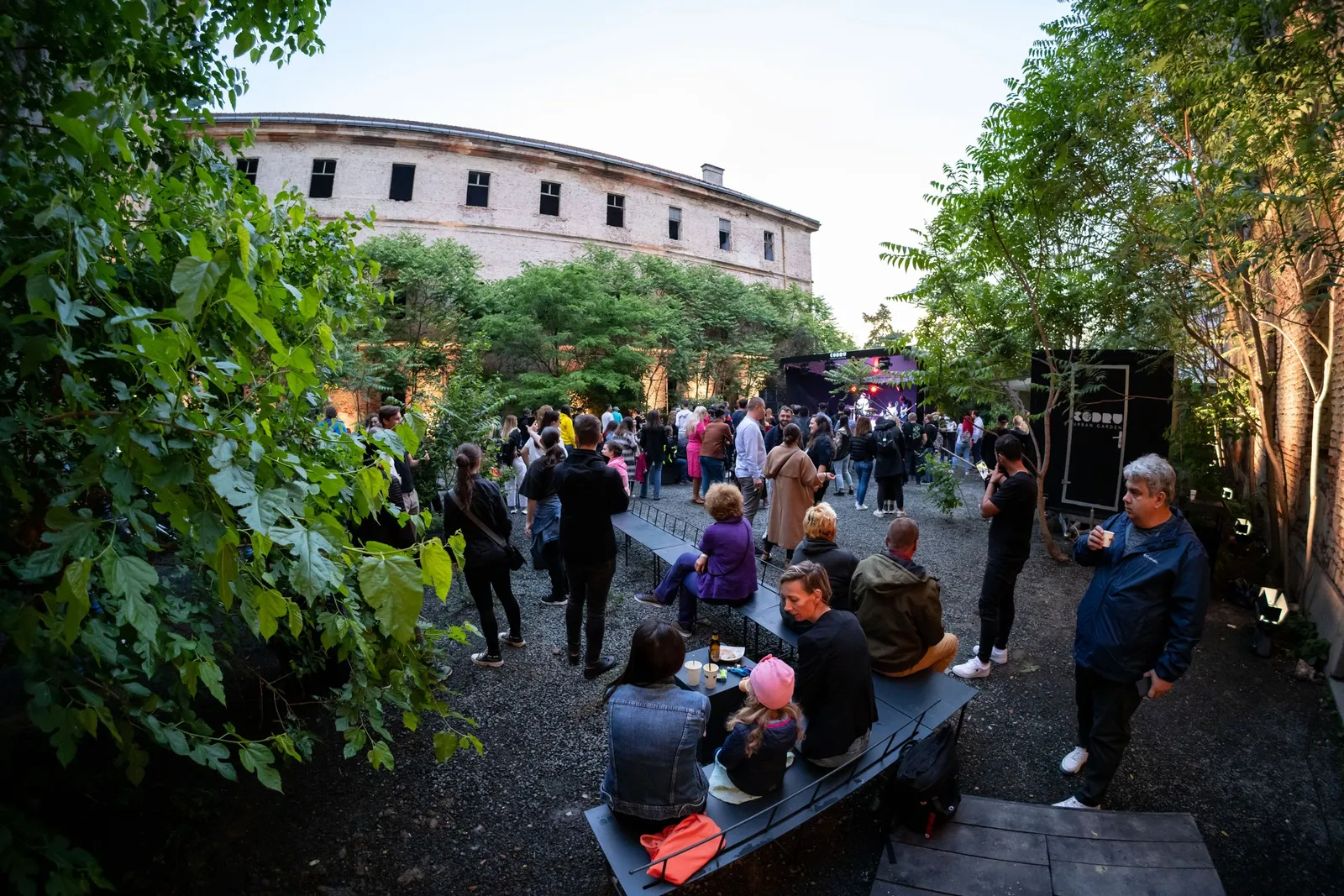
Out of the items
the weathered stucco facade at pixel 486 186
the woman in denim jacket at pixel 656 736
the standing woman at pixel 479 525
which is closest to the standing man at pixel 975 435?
the standing woman at pixel 479 525

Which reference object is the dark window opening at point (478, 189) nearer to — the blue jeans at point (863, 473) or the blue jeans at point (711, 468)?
the blue jeans at point (711, 468)

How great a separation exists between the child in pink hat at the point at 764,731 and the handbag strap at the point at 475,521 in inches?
106

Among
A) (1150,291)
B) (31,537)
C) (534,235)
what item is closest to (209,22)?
(31,537)

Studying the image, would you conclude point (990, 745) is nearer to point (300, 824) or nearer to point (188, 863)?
point (300, 824)

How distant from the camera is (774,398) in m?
24.5

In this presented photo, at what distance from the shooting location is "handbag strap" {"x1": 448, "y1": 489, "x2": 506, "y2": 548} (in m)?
4.90

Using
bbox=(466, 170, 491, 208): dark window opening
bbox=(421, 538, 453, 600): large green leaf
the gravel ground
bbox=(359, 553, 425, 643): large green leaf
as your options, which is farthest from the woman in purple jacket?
bbox=(466, 170, 491, 208): dark window opening

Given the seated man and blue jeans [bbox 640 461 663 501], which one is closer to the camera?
the seated man

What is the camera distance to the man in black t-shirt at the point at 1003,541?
189 inches

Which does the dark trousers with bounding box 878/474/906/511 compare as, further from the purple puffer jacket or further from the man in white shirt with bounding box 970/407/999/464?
the man in white shirt with bounding box 970/407/999/464

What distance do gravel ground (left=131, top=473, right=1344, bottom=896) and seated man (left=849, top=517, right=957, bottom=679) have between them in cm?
81

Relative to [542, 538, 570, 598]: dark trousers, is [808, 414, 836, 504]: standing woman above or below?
above

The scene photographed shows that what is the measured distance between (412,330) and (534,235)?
8.53 metres

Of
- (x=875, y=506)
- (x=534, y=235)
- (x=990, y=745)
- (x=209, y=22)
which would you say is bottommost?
(x=990, y=745)
